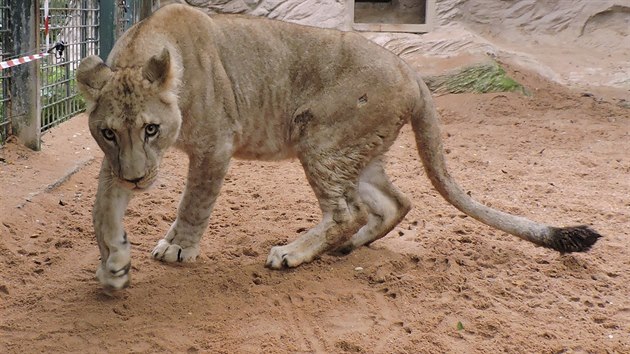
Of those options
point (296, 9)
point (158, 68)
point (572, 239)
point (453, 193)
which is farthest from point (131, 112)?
Result: point (296, 9)

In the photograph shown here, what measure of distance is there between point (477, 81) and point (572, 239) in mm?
6860

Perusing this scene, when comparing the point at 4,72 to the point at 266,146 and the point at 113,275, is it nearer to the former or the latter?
→ the point at 266,146

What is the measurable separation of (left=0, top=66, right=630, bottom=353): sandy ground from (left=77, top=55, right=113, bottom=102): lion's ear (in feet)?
3.93

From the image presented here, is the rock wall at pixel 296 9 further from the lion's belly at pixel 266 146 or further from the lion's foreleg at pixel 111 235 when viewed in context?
the lion's foreleg at pixel 111 235

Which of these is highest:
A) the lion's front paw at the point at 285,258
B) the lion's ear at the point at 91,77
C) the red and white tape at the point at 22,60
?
the lion's ear at the point at 91,77

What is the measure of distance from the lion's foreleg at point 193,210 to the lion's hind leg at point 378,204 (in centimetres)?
110

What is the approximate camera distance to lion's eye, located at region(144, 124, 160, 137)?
461cm

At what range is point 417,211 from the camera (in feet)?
22.8

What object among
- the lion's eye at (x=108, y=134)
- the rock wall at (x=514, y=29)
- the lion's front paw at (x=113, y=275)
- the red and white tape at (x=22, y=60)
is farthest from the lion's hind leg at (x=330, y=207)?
the rock wall at (x=514, y=29)

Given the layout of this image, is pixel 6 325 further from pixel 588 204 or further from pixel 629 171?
pixel 629 171

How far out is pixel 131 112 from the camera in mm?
4535

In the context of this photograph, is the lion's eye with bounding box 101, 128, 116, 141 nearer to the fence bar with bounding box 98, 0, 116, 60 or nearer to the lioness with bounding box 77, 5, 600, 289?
the lioness with bounding box 77, 5, 600, 289

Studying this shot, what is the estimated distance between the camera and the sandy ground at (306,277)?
14.5 feet

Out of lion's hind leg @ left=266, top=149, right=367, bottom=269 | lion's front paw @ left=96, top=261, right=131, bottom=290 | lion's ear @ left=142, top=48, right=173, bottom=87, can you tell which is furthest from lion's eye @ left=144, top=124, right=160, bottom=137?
lion's hind leg @ left=266, top=149, right=367, bottom=269
